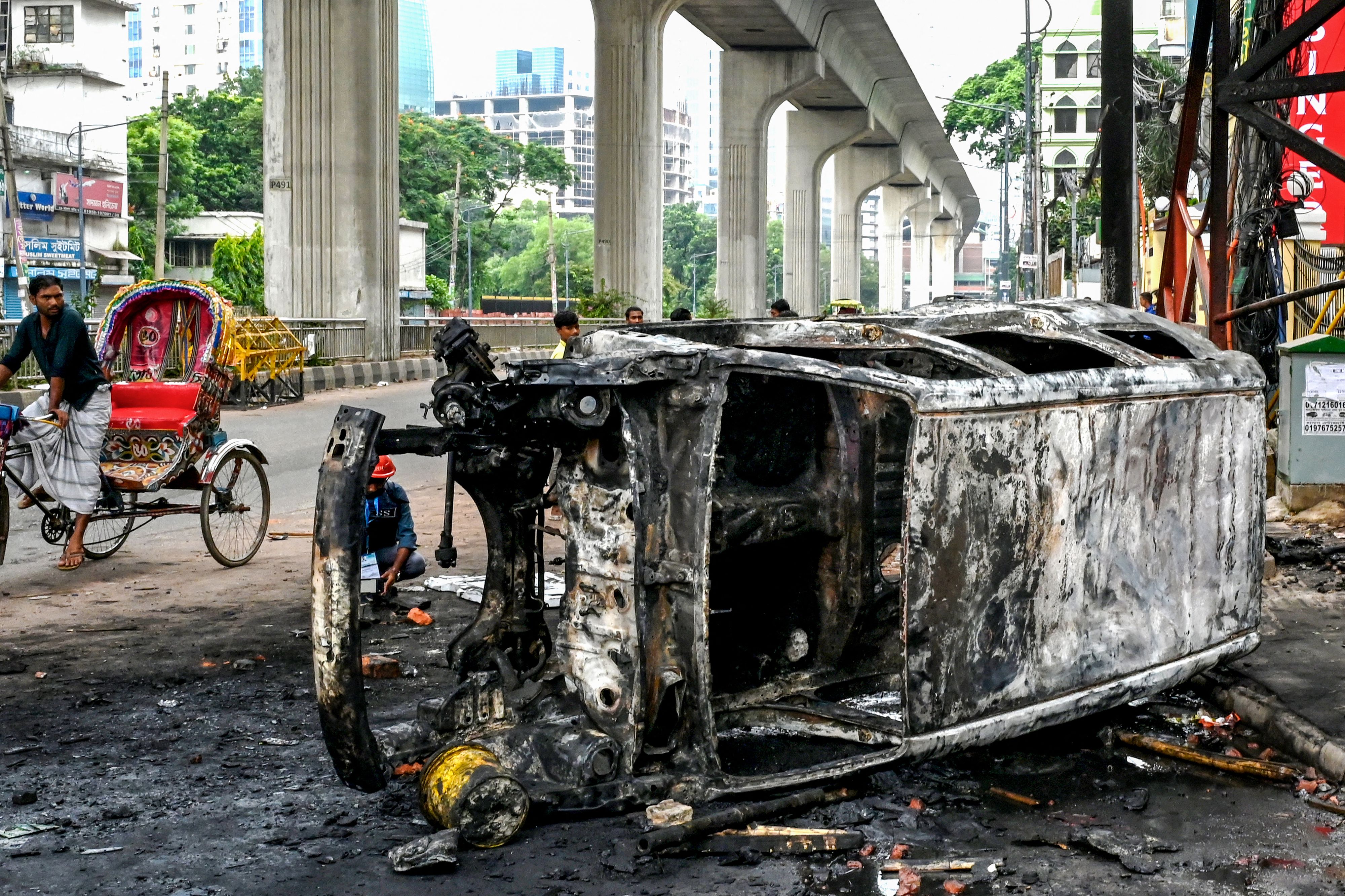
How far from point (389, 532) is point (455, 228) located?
64671 mm

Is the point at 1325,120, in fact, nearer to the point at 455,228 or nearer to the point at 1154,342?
the point at 1154,342

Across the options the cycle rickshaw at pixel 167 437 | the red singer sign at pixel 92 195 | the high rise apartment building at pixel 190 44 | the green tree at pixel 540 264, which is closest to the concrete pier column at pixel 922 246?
the green tree at pixel 540 264

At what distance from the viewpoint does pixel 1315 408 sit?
9.90 meters

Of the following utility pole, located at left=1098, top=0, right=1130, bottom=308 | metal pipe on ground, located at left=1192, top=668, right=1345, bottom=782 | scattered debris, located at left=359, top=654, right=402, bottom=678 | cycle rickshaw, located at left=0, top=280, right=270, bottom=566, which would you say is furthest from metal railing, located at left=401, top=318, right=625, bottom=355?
metal pipe on ground, located at left=1192, top=668, right=1345, bottom=782

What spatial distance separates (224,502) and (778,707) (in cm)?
505

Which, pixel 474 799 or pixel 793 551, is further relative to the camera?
pixel 793 551

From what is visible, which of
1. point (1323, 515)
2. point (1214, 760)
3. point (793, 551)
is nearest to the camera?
point (1214, 760)

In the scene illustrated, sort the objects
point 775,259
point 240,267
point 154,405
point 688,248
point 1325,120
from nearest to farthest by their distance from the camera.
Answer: point 154,405 < point 1325,120 < point 240,267 < point 688,248 < point 775,259

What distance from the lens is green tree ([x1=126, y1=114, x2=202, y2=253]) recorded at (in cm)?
7062

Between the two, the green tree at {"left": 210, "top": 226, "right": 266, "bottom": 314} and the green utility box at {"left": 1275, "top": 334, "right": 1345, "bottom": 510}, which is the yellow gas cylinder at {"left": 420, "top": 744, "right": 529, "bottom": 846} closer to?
the green utility box at {"left": 1275, "top": 334, "right": 1345, "bottom": 510}

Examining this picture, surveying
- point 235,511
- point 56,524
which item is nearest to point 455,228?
point 235,511

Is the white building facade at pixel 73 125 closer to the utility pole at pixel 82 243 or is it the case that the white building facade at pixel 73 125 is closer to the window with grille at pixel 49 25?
the window with grille at pixel 49 25

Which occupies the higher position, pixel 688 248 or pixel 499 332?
pixel 688 248

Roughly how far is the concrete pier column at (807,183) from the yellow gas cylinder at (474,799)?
51.9m
